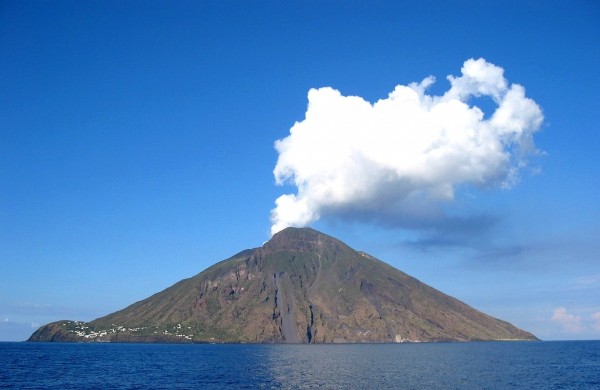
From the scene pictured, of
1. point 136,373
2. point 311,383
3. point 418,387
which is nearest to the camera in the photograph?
point 418,387

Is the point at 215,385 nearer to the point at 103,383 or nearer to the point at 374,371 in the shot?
the point at 103,383

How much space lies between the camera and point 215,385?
11575 cm

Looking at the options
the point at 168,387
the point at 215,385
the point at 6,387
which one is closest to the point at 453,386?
the point at 215,385

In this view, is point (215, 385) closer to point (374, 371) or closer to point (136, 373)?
point (136, 373)

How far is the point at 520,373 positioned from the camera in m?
151

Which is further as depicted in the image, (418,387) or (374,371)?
(374,371)

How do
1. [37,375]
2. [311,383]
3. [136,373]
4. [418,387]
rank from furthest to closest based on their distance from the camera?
[136,373]
[37,375]
[311,383]
[418,387]

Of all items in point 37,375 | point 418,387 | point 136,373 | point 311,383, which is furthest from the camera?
point 136,373

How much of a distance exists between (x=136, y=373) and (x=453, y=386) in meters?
83.1

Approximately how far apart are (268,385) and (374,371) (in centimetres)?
4866

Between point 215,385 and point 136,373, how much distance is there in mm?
40142

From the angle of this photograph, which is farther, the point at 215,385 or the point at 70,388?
the point at 215,385

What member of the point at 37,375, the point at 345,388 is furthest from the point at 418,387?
the point at 37,375

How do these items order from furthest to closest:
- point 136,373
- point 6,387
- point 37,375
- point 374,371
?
1. point 374,371
2. point 136,373
3. point 37,375
4. point 6,387
